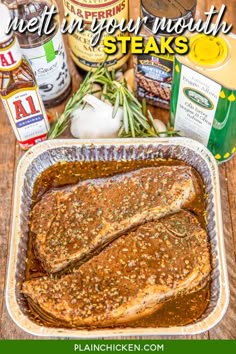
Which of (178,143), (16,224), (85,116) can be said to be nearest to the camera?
(16,224)

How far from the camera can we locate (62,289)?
1709mm

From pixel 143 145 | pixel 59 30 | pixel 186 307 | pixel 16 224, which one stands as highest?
pixel 59 30

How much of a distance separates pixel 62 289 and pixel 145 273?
0.82 ft

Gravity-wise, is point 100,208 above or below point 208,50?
below

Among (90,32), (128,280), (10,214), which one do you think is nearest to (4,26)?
(90,32)

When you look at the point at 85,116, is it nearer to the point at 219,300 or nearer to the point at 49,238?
the point at 49,238

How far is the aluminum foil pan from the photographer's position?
64.8 inches

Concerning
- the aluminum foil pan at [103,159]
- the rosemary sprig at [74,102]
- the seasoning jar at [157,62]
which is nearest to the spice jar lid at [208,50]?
the seasoning jar at [157,62]

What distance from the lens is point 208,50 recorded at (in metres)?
1.77

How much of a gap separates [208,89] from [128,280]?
2.06 ft

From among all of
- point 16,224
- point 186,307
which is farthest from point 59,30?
point 186,307

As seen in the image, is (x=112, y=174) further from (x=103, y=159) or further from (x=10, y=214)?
(x=10, y=214)

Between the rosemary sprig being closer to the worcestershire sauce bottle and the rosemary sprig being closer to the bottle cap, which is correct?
the worcestershire sauce bottle

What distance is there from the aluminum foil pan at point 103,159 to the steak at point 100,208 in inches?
2.3
